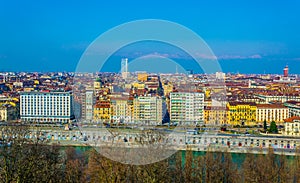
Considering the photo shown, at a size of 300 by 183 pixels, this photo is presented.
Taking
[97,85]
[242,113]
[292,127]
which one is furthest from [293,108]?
[97,85]

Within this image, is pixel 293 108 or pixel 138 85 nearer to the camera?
pixel 138 85

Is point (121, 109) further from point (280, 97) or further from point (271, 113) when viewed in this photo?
point (280, 97)

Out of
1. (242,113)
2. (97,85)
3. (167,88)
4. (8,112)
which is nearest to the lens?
(167,88)

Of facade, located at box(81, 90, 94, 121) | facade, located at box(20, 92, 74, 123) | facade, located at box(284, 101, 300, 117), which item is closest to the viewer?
facade, located at box(81, 90, 94, 121)

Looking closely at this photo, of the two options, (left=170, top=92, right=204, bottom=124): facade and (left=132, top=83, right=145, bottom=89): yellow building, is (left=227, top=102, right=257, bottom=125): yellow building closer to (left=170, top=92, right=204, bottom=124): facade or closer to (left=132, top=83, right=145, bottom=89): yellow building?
(left=170, top=92, right=204, bottom=124): facade

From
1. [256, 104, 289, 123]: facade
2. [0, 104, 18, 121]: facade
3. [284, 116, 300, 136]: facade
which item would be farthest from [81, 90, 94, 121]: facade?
[256, 104, 289, 123]: facade

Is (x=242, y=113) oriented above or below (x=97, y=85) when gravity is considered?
below

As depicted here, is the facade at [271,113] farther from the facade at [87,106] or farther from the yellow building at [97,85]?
the facade at [87,106]

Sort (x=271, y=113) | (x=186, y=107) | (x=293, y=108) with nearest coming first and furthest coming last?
(x=186, y=107) < (x=271, y=113) < (x=293, y=108)
